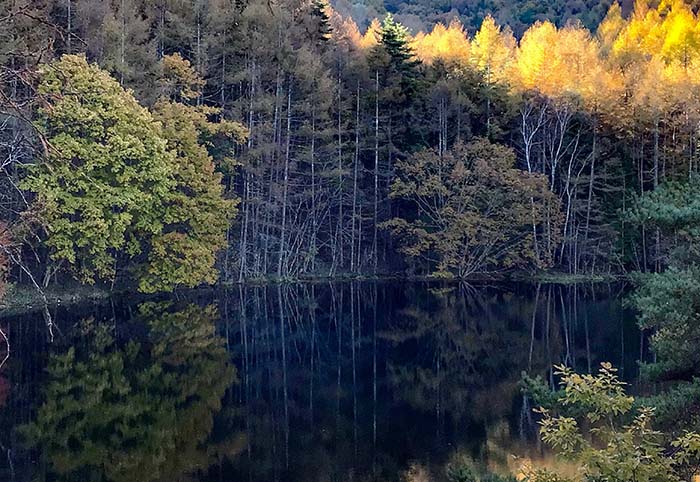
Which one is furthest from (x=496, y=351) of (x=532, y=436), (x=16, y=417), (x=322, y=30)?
(x=322, y=30)

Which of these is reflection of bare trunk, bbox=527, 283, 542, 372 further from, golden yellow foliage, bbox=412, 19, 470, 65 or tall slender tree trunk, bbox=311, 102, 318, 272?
golden yellow foliage, bbox=412, 19, 470, 65

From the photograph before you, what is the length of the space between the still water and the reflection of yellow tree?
0.04 metres

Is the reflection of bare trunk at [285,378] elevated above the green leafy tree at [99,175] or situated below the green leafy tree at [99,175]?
below

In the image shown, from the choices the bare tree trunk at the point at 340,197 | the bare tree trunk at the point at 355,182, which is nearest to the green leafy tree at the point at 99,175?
the bare tree trunk at the point at 340,197

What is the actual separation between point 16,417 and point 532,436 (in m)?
7.69

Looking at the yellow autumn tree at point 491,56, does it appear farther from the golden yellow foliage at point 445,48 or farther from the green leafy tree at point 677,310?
the green leafy tree at point 677,310

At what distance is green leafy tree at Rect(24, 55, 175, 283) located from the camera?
68.8ft

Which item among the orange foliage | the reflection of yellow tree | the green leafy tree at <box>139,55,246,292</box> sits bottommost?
the reflection of yellow tree

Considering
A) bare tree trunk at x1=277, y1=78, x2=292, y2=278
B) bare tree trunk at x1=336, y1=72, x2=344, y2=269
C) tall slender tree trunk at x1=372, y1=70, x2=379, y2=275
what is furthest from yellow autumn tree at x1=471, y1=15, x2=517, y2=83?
bare tree trunk at x1=277, y1=78, x2=292, y2=278

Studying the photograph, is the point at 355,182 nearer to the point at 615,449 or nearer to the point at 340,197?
the point at 340,197

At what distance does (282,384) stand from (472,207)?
1679 centimetres

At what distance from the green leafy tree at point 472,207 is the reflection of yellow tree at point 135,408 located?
43.8 ft

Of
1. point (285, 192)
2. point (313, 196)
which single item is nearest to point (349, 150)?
point (313, 196)

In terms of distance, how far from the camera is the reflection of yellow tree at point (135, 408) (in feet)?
30.6
